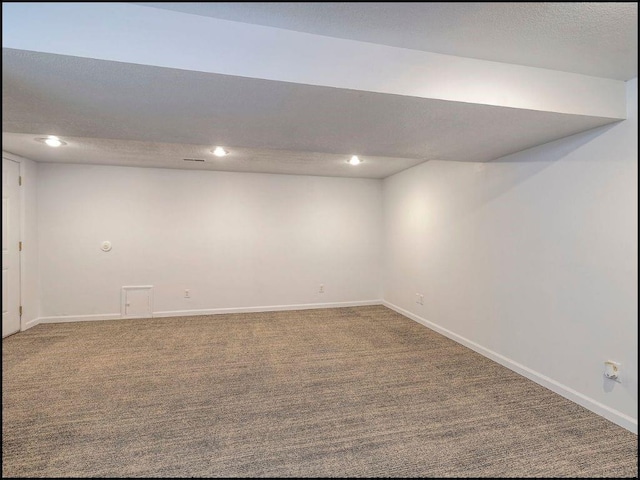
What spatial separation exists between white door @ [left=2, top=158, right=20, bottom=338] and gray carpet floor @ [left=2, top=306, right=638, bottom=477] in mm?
462

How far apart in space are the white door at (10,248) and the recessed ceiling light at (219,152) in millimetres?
2383

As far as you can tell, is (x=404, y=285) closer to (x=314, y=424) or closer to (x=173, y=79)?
(x=314, y=424)

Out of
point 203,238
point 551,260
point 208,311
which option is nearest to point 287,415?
point 551,260

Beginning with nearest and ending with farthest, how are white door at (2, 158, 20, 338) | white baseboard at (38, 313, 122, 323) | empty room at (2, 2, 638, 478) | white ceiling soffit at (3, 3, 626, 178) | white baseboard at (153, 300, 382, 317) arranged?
1. white ceiling soffit at (3, 3, 626, 178)
2. empty room at (2, 2, 638, 478)
3. white door at (2, 158, 20, 338)
4. white baseboard at (38, 313, 122, 323)
5. white baseboard at (153, 300, 382, 317)

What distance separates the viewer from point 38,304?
4.48 metres

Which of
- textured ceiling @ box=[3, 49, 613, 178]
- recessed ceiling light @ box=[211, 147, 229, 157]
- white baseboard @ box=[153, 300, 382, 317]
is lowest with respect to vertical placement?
white baseboard @ box=[153, 300, 382, 317]

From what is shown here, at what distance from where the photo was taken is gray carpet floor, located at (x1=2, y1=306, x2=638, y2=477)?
1.75 m

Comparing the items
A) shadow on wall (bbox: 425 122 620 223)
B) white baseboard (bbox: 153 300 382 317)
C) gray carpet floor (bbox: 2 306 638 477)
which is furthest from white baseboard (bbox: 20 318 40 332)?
shadow on wall (bbox: 425 122 620 223)

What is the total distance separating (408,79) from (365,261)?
4.06 metres

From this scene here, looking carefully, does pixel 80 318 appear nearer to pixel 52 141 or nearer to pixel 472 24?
pixel 52 141

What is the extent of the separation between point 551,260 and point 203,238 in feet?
14.1

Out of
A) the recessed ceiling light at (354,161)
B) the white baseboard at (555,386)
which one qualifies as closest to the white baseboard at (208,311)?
the white baseboard at (555,386)

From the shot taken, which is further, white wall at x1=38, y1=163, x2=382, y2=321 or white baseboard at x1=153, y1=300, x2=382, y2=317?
white baseboard at x1=153, y1=300, x2=382, y2=317

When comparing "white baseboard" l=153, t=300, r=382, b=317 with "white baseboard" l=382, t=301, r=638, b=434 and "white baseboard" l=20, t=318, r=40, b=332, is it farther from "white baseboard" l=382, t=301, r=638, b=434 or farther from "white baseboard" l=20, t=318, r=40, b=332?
"white baseboard" l=382, t=301, r=638, b=434
